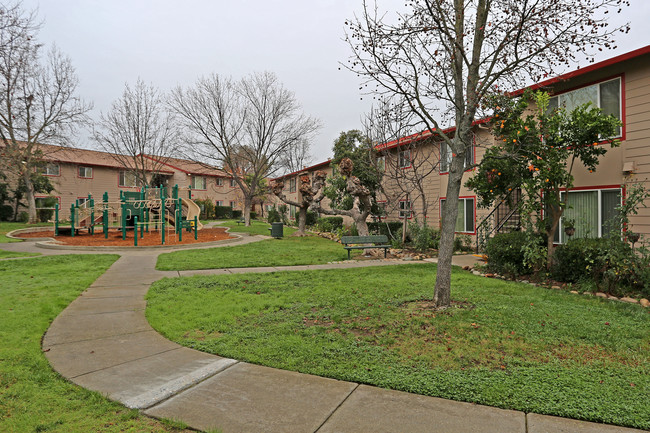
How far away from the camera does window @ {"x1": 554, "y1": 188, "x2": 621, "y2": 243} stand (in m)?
9.85

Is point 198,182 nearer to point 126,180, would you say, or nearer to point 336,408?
point 126,180

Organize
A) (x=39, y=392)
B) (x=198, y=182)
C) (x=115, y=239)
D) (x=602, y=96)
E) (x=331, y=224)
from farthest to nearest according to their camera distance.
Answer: (x=198, y=182), (x=331, y=224), (x=115, y=239), (x=602, y=96), (x=39, y=392)

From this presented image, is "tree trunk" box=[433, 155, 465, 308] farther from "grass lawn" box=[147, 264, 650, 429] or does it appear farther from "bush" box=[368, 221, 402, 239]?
"bush" box=[368, 221, 402, 239]

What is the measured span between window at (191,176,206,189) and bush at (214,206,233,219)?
3.75 meters

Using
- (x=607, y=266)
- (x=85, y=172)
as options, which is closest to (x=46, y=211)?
(x=85, y=172)

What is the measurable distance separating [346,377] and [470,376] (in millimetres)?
1276

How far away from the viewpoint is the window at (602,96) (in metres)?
9.83

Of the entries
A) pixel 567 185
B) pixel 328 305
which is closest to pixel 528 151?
pixel 567 185

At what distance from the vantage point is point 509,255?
9633mm

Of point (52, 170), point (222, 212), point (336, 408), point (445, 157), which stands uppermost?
point (52, 170)

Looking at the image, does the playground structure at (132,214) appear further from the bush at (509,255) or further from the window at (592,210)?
the window at (592,210)

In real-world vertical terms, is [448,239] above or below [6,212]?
below

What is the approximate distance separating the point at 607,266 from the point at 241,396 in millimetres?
8188

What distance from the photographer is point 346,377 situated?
3664mm
